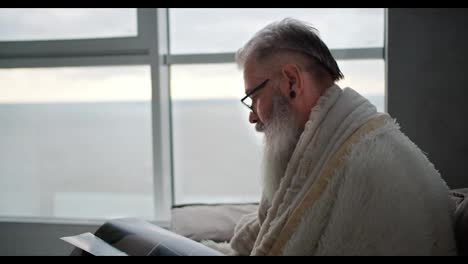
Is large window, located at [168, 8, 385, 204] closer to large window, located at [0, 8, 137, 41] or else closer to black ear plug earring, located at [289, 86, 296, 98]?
large window, located at [0, 8, 137, 41]

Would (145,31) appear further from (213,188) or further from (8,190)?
(8,190)

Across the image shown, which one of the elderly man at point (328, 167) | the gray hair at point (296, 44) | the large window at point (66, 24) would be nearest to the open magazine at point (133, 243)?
the elderly man at point (328, 167)

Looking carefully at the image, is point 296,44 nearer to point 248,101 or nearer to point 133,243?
point 248,101

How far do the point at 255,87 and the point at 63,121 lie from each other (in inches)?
68.6

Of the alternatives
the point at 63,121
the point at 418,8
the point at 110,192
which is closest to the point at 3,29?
the point at 63,121

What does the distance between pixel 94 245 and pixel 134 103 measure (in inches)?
60.6

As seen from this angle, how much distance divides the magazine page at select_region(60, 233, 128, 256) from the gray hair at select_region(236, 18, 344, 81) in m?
0.62

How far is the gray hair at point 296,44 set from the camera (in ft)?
4.09

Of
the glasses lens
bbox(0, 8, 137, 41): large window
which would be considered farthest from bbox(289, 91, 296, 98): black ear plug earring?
bbox(0, 8, 137, 41): large window

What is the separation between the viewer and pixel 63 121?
8.95ft

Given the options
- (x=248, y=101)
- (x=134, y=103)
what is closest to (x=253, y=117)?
(x=248, y=101)

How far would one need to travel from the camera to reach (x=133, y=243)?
1.18m

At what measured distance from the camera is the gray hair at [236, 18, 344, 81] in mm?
1246

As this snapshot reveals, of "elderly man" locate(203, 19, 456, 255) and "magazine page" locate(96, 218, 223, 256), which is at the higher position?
"elderly man" locate(203, 19, 456, 255)
